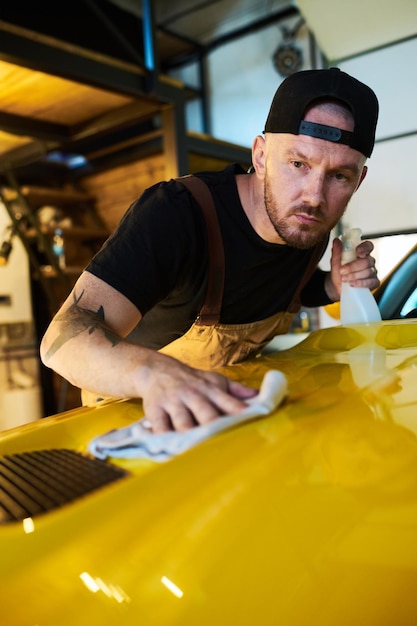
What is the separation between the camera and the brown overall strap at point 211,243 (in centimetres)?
132

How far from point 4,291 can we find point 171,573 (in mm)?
3960

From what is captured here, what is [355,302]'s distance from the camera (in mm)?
1397

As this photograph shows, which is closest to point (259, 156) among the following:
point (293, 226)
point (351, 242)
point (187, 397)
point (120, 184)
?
point (293, 226)

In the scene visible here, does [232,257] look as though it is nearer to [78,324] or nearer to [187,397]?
[78,324]

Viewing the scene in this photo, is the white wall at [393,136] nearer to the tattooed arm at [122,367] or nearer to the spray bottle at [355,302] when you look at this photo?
the spray bottle at [355,302]

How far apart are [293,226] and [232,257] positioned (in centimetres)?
16

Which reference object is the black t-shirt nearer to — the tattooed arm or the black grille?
the tattooed arm

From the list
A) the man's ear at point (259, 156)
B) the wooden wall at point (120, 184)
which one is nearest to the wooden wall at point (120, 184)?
the wooden wall at point (120, 184)

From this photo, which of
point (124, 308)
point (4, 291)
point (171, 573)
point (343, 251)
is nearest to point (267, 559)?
point (171, 573)

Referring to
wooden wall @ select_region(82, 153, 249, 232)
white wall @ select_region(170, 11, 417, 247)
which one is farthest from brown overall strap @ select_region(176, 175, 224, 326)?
wooden wall @ select_region(82, 153, 249, 232)

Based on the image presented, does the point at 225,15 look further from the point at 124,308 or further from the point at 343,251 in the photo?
the point at 124,308

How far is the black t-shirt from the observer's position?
1.16m

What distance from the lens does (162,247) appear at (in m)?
1.20

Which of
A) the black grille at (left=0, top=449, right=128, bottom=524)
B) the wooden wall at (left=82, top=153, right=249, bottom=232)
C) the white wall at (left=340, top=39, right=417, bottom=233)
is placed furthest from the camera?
the wooden wall at (left=82, top=153, right=249, bottom=232)
